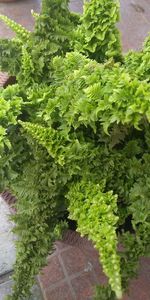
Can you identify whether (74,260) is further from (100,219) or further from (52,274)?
(100,219)

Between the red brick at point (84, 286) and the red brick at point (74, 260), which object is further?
the red brick at point (74, 260)

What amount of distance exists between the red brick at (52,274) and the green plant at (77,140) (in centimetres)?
57

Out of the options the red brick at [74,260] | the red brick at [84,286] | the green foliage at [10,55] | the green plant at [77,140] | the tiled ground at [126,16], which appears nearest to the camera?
the green plant at [77,140]

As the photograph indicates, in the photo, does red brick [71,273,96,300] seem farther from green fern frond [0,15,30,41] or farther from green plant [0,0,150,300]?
green fern frond [0,15,30,41]

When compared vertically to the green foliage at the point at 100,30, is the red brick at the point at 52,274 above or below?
below

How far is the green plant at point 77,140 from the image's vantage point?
4.64ft

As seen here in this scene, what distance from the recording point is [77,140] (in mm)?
1563

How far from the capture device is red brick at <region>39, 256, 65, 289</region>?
215 cm

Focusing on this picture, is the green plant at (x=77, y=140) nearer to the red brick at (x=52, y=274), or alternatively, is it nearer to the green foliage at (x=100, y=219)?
the green foliage at (x=100, y=219)

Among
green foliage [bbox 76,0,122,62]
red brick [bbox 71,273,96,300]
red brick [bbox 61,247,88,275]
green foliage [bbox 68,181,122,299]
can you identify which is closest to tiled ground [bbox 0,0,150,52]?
green foliage [bbox 76,0,122,62]

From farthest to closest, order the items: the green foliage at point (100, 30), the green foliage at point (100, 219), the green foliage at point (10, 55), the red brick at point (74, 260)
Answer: the red brick at point (74, 260) < the green foliage at point (10, 55) < the green foliage at point (100, 30) < the green foliage at point (100, 219)

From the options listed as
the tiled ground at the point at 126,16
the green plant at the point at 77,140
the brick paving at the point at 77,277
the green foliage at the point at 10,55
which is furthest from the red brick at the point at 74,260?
the tiled ground at the point at 126,16

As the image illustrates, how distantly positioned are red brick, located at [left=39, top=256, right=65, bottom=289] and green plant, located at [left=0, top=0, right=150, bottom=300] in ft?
1.86

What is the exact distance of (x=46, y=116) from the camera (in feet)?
5.27
